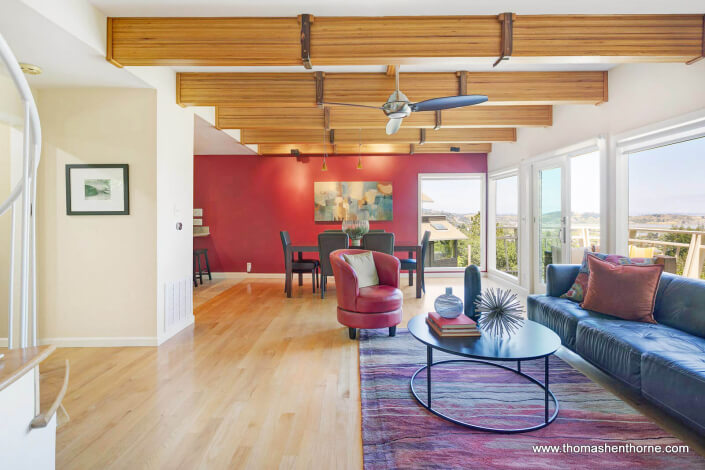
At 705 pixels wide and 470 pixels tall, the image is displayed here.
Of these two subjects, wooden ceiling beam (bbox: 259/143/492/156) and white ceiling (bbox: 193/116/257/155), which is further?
wooden ceiling beam (bbox: 259/143/492/156)

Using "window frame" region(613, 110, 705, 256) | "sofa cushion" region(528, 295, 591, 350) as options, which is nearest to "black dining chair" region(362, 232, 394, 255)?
"sofa cushion" region(528, 295, 591, 350)

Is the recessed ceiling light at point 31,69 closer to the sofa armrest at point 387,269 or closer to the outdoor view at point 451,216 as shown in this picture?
the sofa armrest at point 387,269

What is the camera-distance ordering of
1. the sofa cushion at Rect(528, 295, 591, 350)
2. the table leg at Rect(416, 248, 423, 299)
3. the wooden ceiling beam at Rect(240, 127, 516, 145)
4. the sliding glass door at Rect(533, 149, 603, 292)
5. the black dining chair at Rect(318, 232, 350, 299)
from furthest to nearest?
the wooden ceiling beam at Rect(240, 127, 516, 145)
the table leg at Rect(416, 248, 423, 299)
the black dining chair at Rect(318, 232, 350, 299)
the sliding glass door at Rect(533, 149, 603, 292)
the sofa cushion at Rect(528, 295, 591, 350)

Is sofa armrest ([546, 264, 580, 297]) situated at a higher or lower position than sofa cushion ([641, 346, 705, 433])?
higher

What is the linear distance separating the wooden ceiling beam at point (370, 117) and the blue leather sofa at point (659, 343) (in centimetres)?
258

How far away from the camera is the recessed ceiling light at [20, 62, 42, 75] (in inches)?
108

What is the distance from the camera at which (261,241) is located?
701 cm

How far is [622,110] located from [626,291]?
1985 millimetres

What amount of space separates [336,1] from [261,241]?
516 cm

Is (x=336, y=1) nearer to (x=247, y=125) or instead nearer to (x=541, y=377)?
(x=247, y=125)

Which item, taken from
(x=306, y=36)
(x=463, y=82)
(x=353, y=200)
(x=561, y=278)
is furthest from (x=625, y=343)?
(x=353, y=200)

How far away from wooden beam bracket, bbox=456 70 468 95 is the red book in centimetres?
240

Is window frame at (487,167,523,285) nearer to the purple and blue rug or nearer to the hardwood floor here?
the hardwood floor

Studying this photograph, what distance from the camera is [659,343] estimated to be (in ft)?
7.07
